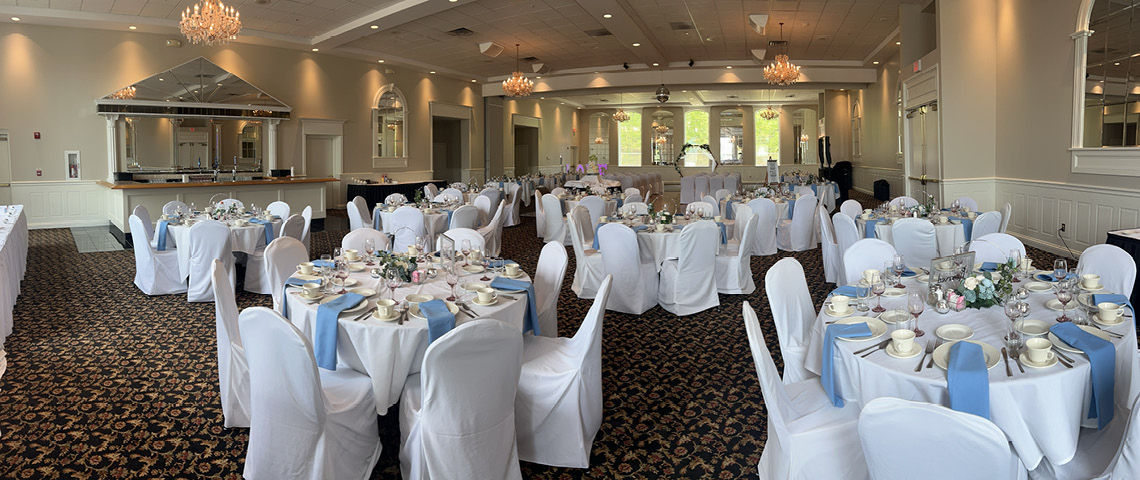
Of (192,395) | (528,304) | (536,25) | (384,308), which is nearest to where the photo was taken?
(384,308)

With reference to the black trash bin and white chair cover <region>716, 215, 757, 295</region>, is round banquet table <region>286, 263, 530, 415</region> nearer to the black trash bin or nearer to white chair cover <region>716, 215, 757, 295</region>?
white chair cover <region>716, 215, 757, 295</region>

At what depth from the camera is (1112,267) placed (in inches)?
142

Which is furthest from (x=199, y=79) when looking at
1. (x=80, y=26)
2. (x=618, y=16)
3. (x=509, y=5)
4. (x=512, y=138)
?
(x=512, y=138)

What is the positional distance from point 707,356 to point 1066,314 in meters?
2.14

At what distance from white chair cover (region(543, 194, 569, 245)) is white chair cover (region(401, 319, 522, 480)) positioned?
691 centimetres

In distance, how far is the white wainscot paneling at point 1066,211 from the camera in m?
7.06

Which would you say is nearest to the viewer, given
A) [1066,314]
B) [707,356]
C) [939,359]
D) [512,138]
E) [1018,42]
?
[939,359]

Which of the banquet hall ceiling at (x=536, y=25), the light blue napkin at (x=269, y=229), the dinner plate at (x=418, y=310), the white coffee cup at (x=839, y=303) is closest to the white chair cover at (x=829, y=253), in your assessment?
the white coffee cup at (x=839, y=303)

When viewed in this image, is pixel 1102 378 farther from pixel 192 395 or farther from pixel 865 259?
pixel 192 395

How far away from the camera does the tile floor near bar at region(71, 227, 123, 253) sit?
9195mm

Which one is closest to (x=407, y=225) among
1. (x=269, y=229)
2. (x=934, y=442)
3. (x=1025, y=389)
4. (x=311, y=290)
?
(x=269, y=229)

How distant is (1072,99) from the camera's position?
7598 millimetres

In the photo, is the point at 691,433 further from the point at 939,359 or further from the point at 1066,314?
the point at 1066,314

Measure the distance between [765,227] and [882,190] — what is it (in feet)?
29.5
